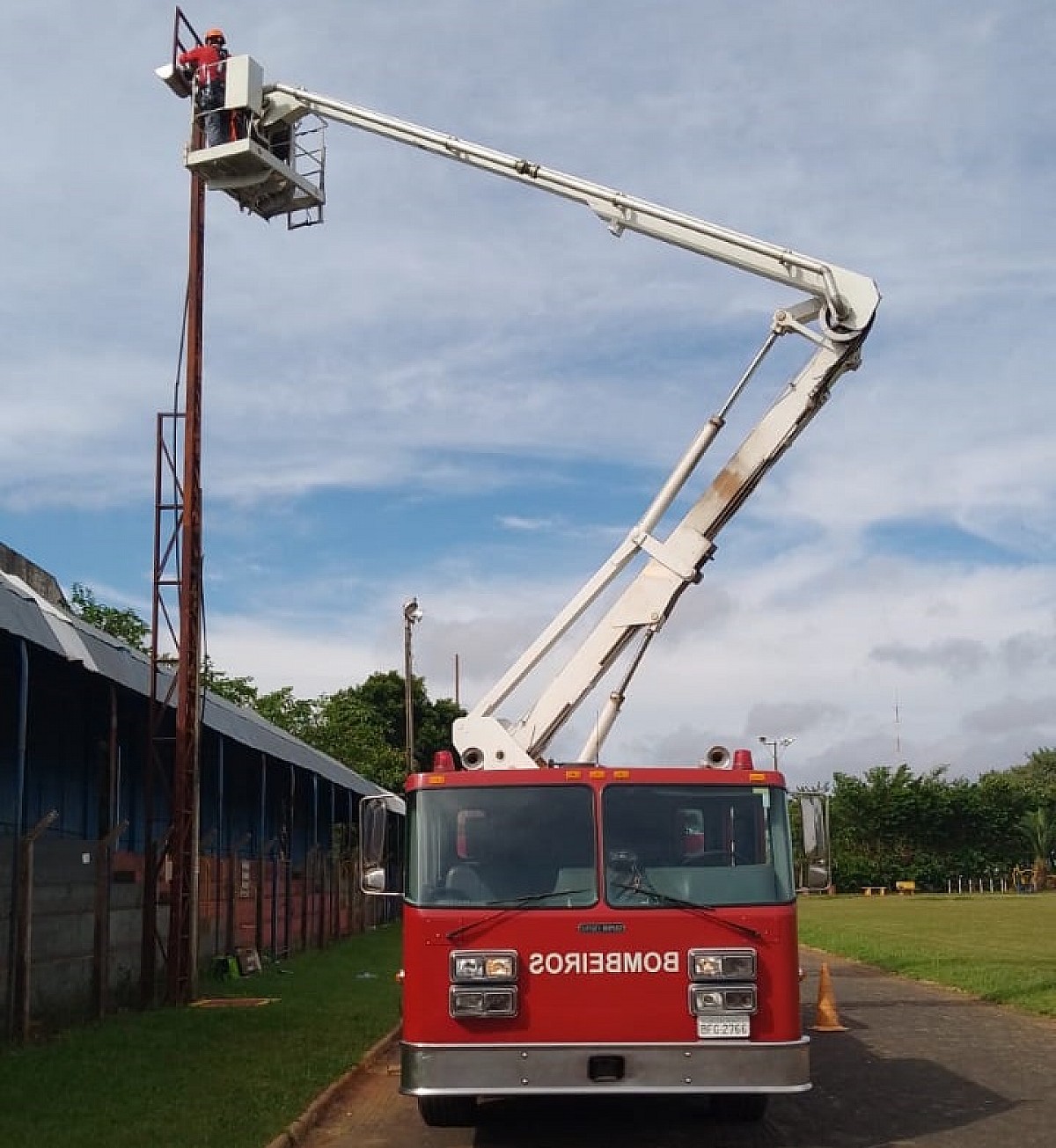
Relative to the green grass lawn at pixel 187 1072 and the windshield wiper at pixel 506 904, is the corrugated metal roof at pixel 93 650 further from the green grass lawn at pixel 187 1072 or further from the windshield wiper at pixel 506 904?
the green grass lawn at pixel 187 1072

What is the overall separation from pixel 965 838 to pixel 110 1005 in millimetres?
75206

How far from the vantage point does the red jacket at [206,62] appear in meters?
16.1

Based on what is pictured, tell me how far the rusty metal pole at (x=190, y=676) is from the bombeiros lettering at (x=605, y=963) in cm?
992

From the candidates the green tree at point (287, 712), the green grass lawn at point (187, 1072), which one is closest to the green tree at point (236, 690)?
the green tree at point (287, 712)

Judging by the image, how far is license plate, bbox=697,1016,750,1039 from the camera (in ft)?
29.1

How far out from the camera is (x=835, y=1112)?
10844 millimetres

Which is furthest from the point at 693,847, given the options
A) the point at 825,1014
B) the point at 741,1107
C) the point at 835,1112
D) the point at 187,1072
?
the point at 825,1014

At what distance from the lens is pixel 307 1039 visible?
14539mm

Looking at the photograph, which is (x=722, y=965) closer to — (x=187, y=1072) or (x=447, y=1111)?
(x=447, y=1111)

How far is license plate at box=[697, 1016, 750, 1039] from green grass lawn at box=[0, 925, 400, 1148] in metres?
2.94

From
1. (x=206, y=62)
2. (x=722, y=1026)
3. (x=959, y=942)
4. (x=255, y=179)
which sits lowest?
(x=959, y=942)

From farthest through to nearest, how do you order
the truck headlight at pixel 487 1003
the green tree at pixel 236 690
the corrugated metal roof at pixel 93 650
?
the green tree at pixel 236 690
the corrugated metal roof at pixel 93 650
the truck headlight at pixel 487 1003

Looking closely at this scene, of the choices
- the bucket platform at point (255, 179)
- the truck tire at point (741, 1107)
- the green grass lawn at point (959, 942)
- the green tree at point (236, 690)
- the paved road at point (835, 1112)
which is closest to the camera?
the paved road at point (835, 1112)

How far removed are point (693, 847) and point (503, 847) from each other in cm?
117
